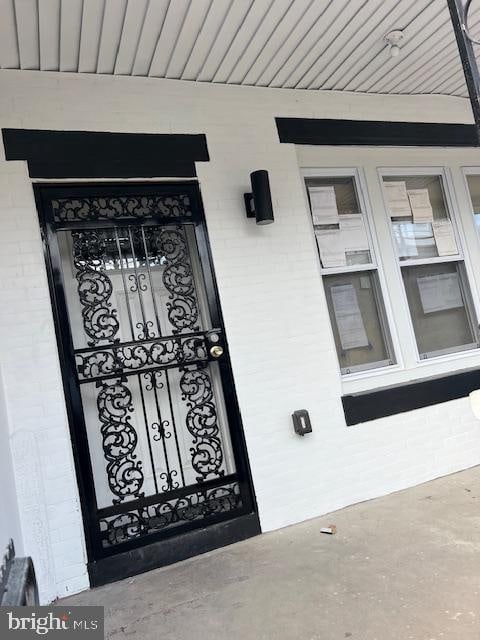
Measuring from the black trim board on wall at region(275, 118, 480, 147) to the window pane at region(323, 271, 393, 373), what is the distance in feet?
3.27

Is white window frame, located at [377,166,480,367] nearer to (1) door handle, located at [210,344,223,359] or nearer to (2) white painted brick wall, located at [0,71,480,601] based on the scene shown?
(2) white painted brick wall, located at [0,71,480,601]

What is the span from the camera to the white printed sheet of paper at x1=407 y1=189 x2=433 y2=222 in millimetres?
3898

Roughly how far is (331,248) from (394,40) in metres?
1.37

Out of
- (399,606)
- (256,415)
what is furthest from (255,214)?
(399,606)

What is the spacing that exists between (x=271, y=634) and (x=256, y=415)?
1.26 meters

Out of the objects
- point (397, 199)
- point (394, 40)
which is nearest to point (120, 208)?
point (394, 40)

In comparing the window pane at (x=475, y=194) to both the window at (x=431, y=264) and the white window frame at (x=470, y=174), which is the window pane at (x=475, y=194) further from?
the window at (x=431, y=264)

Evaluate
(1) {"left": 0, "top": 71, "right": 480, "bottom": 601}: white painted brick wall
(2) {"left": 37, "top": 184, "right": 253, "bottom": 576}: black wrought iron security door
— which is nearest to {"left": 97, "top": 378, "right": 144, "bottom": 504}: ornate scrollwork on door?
(2) {"left": 37, "top": 184, "right": 253, "bottom": 576}: black wrought iron security door

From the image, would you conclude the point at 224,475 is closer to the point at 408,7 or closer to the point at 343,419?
the point at 343,419

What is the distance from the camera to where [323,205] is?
3594 mm

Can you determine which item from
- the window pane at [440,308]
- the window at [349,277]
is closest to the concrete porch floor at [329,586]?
the window at [349,277]

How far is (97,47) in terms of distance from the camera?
2.73m

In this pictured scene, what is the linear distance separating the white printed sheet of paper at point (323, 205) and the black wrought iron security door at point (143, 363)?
0.93 meters

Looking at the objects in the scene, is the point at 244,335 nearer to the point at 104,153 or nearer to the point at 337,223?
the point at 337,223
